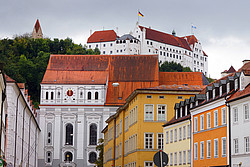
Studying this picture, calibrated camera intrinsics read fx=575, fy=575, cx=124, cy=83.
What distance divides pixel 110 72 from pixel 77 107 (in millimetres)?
11146

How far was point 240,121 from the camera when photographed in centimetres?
3144

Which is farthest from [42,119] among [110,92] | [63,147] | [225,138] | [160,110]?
[225,138]

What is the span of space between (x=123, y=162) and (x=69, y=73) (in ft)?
184

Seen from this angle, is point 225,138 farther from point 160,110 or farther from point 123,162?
point 123,162

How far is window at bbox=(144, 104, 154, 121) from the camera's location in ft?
173

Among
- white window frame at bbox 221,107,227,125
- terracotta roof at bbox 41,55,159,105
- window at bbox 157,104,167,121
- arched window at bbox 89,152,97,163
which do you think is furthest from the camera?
terracotta roof at bbox 41,55,159,105

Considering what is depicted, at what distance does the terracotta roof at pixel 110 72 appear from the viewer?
A: 378 feet

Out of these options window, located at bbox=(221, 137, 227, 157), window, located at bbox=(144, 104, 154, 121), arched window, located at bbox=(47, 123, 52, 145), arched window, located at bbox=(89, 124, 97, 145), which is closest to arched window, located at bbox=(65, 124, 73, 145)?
arched window, located at bbox=(47, 123, 52, 145)

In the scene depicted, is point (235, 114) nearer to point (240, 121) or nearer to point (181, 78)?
point (240, 121)

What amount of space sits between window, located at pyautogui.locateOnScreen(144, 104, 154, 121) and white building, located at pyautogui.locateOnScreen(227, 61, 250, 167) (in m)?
19.6

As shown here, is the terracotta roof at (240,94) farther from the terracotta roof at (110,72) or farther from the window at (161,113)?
the terracotta roof at (110,72)

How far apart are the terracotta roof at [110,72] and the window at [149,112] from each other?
60570 mm

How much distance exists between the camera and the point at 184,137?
139ft

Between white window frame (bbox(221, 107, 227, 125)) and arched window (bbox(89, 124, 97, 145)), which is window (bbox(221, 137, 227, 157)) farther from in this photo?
arched window (bbox(89, 124, 97, 145))
